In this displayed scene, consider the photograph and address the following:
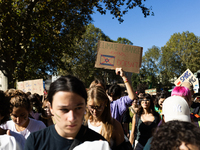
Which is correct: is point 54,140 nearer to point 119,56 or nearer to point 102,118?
point 102,118

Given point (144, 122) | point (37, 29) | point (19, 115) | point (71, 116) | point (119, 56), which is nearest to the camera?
point (71, 116)

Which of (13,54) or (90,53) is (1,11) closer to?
(13,54)

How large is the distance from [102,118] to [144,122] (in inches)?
81.1

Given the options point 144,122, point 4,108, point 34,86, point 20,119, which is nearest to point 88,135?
point 4,108

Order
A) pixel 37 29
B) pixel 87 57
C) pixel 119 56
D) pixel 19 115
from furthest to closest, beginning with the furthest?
pixel 87 57 < pixel 37 29 < pixel 119 56 < pixel 19 115

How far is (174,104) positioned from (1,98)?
5.80ft

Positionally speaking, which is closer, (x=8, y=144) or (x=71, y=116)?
(x=71, y=116)

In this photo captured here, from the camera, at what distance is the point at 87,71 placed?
38000 millimetres

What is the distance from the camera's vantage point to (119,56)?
13.0ft

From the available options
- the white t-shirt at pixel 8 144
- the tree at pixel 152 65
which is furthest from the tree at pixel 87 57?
the white t-shirt at pixel 8 144

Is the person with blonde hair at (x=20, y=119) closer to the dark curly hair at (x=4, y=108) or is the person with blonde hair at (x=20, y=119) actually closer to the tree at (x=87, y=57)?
the dark curly hair at (x=4, y=108)

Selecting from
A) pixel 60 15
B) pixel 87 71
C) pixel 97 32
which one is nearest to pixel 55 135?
pixel 60 15

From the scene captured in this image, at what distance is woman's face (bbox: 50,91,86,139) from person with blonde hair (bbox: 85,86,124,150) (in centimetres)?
88

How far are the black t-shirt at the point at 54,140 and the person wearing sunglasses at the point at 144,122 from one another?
7.92ft
